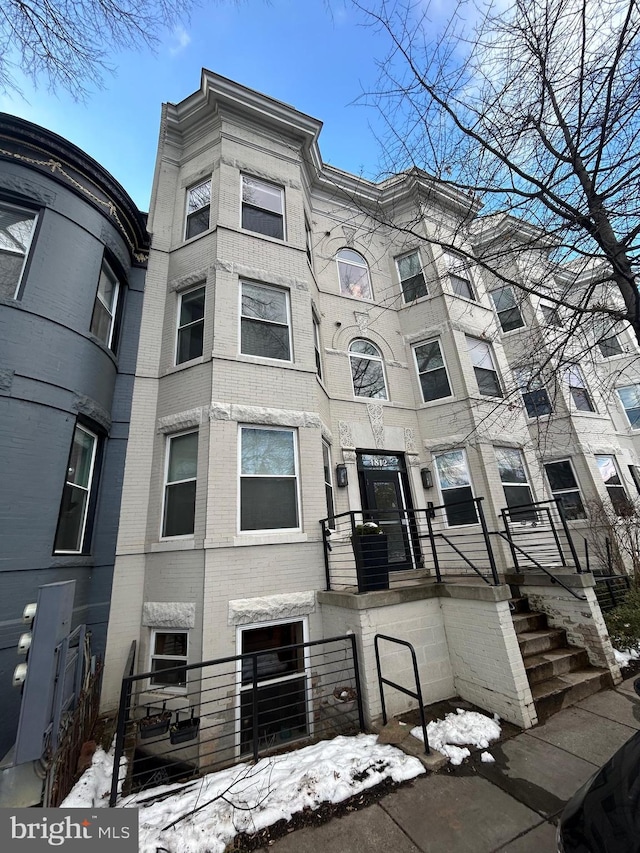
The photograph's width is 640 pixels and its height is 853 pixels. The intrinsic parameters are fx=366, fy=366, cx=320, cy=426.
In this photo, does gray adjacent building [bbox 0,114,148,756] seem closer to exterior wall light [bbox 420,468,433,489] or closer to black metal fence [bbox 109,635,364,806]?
black metal fence [bbox 109,635,364,806]

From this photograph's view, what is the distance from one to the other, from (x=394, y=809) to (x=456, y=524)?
6253mm

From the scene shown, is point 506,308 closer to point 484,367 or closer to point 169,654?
point 484,367

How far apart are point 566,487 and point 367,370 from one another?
696 centimetres

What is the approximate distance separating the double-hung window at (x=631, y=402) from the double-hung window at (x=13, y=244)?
64.1ft

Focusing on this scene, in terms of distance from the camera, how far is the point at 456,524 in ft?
Answer: 29.1

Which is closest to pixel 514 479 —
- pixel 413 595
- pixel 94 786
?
pixel 413 595

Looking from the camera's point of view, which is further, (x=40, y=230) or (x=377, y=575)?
(x=40, y=230)

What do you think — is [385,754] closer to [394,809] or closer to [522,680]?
[394,809]

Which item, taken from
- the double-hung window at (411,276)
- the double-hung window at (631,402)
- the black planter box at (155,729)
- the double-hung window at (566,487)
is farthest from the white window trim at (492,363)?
the black planter box at (155,729)

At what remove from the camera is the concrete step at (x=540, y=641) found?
5625mm

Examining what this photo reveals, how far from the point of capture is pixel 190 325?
25.4 ft

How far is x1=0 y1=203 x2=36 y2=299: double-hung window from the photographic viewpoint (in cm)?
582

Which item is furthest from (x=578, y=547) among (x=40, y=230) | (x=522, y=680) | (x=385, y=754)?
(x=40, y=230)

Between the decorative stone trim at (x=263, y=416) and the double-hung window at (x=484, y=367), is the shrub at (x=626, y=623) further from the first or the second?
the decorative stone trim at (x=263, y=416)
